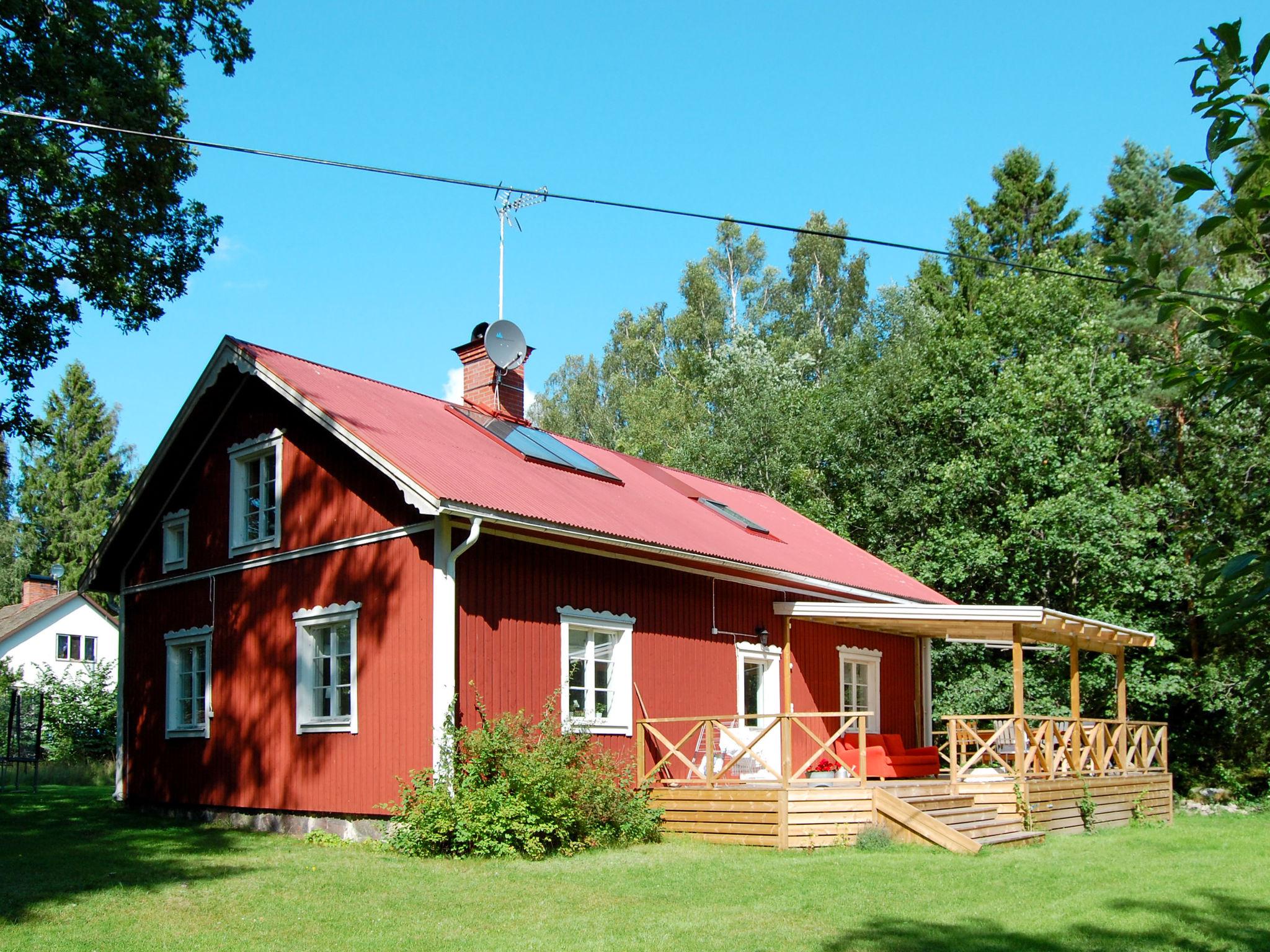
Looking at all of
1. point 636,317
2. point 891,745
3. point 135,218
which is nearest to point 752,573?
point 891,745

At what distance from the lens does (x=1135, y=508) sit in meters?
22.6

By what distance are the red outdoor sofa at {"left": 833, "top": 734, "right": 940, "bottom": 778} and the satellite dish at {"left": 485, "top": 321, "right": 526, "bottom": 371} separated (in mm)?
7072

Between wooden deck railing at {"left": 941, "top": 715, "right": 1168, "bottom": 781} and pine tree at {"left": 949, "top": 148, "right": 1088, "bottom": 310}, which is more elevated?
pine tree at {"left": 949, "top": 148, "right": 1088, "bottom": 310}

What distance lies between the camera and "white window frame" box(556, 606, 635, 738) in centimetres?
1307

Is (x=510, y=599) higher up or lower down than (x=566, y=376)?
lower down

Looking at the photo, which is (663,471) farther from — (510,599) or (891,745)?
(510,599)

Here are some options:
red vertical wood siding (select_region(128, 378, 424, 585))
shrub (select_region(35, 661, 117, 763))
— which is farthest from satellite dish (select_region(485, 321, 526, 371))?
shrub (select_region(35, 661, 117, 763))

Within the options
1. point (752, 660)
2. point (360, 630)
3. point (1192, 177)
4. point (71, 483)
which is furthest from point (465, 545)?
point (71, 483)

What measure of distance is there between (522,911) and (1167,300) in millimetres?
6997

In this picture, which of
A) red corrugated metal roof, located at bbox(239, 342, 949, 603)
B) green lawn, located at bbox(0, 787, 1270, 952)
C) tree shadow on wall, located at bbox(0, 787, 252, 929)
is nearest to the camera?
green lawn, located at bbox(0, 787, 1270, 952)

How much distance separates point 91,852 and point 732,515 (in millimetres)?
10459

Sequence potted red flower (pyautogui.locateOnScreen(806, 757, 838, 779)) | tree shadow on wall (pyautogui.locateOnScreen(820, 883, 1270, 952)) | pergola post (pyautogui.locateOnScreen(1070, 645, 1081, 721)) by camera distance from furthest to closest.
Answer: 1. pergola post (pyautogui.locateOnScreen(1070, 645, 1081, 721))
2. potted red flower (pyautogui.locateOnScreen(806, 757, 838, 779))
3. tree shadow on wall (pyautogui.locateOnScreen(820, 883, 1270, 952))

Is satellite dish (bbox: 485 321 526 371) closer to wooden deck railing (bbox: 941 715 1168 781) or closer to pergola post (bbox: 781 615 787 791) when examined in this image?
pergola post (bbox: 781 615 787 791)

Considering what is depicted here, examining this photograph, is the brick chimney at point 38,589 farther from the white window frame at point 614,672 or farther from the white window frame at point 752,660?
the white window frame at point 614,672
